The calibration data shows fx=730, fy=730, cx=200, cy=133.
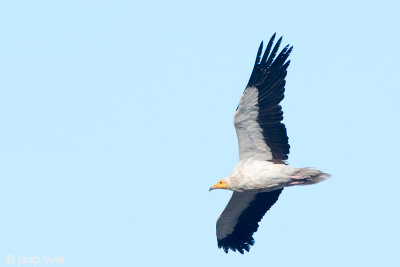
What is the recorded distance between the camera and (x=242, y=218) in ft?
65.2

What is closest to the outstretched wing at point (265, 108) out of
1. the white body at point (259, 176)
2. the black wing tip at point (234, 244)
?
the white body at point (259, 176)

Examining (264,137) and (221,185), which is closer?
(264,137)

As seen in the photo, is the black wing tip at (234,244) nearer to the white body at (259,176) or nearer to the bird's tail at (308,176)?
the white body at (259,176)

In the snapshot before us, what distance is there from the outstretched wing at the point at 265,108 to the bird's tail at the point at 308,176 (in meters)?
0.67

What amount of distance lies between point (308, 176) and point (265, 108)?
192 cm

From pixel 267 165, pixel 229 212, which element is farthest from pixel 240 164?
pixel 229 212

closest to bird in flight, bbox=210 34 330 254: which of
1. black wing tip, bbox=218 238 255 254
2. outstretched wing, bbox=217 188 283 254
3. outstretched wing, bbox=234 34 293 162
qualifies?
outstretched wing, bbox=234 34 293 162

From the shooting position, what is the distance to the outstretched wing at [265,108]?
57.1 ft

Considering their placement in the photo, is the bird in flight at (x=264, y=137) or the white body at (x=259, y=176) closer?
the bird in flight at (x=264, y=137)

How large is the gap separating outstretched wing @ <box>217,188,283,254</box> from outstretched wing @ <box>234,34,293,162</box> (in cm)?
185

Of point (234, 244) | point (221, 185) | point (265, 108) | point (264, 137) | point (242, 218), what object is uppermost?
point (265, 108)

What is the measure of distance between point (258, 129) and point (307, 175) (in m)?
1.61

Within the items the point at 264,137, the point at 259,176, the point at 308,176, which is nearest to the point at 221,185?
the point at 259,176

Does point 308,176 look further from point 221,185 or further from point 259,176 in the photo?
point 221,185
